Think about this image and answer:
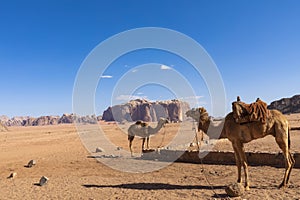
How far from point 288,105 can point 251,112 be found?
100 metres

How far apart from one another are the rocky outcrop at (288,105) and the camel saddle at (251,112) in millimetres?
89856

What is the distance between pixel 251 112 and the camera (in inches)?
321

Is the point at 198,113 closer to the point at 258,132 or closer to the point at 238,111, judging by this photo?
the point at 238,111

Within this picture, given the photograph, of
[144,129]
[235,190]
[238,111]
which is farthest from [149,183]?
[144,129]

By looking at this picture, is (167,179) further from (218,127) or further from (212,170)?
(218,127)

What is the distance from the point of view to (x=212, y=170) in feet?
37.7

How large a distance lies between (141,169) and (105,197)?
4.36 metres

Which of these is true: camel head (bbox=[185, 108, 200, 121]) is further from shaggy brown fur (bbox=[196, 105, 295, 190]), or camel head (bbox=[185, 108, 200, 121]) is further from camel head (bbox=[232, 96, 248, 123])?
camel head (bbox=[232, 96, 248, 123])

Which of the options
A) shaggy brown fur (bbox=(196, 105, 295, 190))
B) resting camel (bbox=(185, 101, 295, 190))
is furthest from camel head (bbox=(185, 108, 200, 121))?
shaggy brown fur (bbox=(196, 105, 295, 190))

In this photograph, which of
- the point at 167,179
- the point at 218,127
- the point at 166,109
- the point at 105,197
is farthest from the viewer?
the point at 166,109

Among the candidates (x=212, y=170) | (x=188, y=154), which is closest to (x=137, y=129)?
(x=188, y=154)

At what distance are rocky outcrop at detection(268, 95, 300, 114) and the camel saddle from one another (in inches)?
3538

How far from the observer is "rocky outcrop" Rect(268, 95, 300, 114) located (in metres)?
89.6

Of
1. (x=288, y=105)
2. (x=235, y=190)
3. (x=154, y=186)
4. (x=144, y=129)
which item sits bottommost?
(x=154, y=186)
